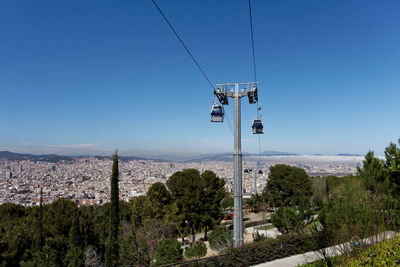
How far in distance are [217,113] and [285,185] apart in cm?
2137

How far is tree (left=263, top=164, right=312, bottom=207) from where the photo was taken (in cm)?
2572

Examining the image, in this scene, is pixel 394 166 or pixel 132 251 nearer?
pixel 394 166

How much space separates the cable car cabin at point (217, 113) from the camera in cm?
817

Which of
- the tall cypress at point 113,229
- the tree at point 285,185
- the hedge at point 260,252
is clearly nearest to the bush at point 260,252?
the hedge at point 260,252

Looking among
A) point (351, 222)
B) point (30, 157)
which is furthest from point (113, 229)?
point (30, 157)

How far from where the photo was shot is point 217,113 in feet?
26.8

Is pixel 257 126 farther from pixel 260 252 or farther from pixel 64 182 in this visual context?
pixel 64 182

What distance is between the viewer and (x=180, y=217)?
56.6 feet

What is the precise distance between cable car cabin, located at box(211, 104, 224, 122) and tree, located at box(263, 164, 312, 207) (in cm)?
1991

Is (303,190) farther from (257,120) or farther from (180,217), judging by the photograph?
(257,120)

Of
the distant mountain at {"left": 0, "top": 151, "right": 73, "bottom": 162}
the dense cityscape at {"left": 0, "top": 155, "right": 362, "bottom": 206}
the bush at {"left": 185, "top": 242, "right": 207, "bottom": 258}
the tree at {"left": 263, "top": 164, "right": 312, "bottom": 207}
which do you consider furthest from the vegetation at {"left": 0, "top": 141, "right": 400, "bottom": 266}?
the distant mountain at {"left": 0, "top": 151, "right": 73, "bottom": 162}

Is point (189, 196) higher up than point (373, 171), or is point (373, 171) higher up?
point (373, 171)

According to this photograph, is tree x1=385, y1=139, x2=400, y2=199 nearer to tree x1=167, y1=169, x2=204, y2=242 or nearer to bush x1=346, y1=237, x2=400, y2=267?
bush x1=346, y1=237, x2=400, y2=267

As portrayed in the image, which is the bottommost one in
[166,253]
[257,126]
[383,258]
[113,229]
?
[166,253]
